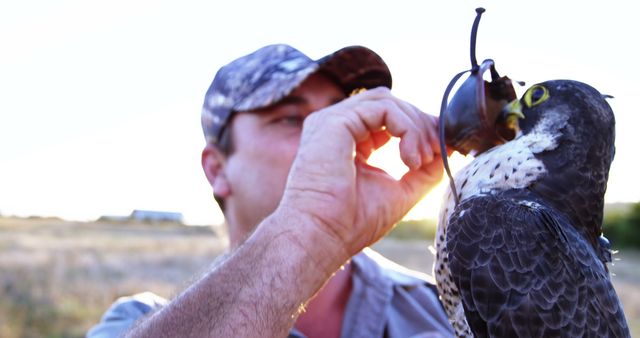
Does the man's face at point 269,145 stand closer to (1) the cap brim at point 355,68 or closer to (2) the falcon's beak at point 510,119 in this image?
(1) the cap brim at point 355,68

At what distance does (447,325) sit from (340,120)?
1271 millimetres

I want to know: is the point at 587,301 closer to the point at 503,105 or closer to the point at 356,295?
the point at 503,105

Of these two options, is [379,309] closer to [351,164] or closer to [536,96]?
[351,164]

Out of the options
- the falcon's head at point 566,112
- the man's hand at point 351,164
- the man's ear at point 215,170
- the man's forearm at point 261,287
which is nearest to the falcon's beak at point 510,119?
the falcon's head at point 566,112

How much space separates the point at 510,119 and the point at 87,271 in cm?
1378

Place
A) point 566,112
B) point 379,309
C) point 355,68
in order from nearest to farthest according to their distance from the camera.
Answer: point 566,112
point 355,68
point 379,309

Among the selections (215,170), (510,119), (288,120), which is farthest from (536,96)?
(215,170)

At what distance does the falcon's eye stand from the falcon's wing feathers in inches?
12.7

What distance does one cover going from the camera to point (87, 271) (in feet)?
49.1

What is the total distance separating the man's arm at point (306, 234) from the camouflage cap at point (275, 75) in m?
0.66

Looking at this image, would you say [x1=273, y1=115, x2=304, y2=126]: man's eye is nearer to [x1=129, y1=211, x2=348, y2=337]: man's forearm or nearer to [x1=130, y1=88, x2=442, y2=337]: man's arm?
[x1=130, y1=88, x2=442, y2=337]: man's arm

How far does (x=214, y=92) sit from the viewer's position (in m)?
3.31

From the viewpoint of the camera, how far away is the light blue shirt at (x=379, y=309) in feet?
10.2

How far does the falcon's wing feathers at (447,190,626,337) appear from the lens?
1.96 m
